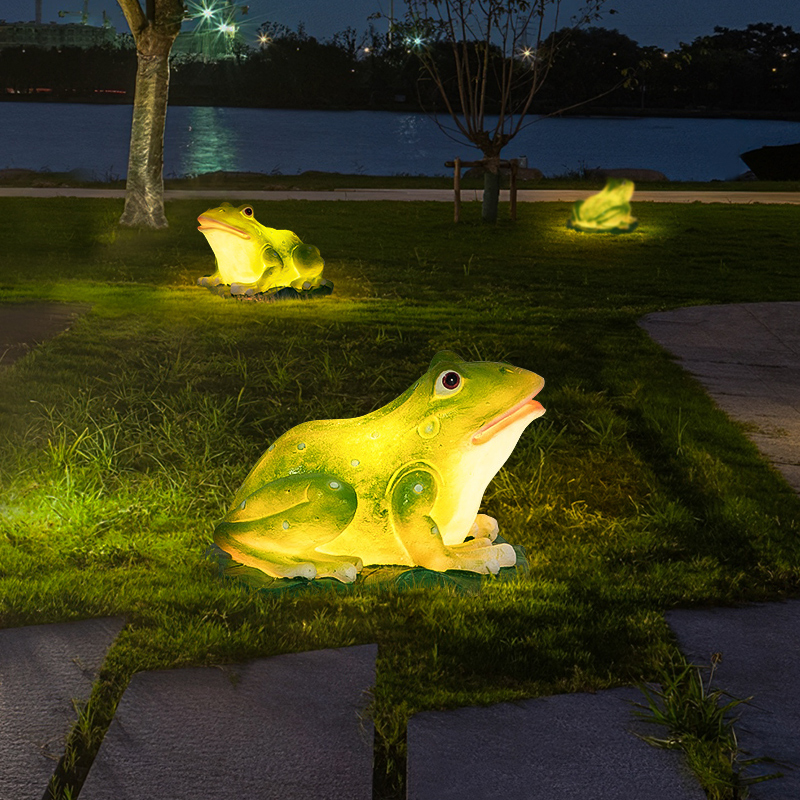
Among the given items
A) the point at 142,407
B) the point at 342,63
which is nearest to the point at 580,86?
the point at 342,63

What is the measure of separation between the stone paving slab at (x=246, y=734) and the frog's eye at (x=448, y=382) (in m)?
0.93

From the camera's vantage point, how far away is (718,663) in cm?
314

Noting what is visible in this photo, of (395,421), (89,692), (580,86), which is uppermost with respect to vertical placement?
(580,86)

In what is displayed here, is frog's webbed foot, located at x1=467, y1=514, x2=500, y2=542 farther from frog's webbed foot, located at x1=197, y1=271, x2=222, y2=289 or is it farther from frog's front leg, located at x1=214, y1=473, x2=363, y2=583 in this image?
frog's webbed foot, located at x1=197, y1=271, x2=222, y2=289

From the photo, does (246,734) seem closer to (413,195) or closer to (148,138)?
(148,138)

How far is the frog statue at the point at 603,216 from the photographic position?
1593 cm

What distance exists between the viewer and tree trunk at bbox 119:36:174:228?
1448 cm

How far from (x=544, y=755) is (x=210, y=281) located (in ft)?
26.5

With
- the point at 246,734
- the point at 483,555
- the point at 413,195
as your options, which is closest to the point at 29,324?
the point at 483,555

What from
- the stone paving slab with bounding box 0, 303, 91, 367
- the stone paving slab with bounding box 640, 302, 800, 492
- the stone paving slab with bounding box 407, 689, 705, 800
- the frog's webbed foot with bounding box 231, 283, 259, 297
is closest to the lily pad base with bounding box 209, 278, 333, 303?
the frog's webbed foot with bounding box 231, 283, 259, 297

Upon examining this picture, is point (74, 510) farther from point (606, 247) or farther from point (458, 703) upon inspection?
point (606, 247)

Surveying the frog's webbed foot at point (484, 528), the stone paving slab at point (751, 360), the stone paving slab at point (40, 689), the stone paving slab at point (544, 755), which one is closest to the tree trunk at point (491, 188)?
the stone paving slab at point (751, 360)

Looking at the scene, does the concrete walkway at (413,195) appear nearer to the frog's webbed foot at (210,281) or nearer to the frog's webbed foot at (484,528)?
the frog's webbed foot at (210,281)

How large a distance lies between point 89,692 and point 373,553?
1146 millimetres
